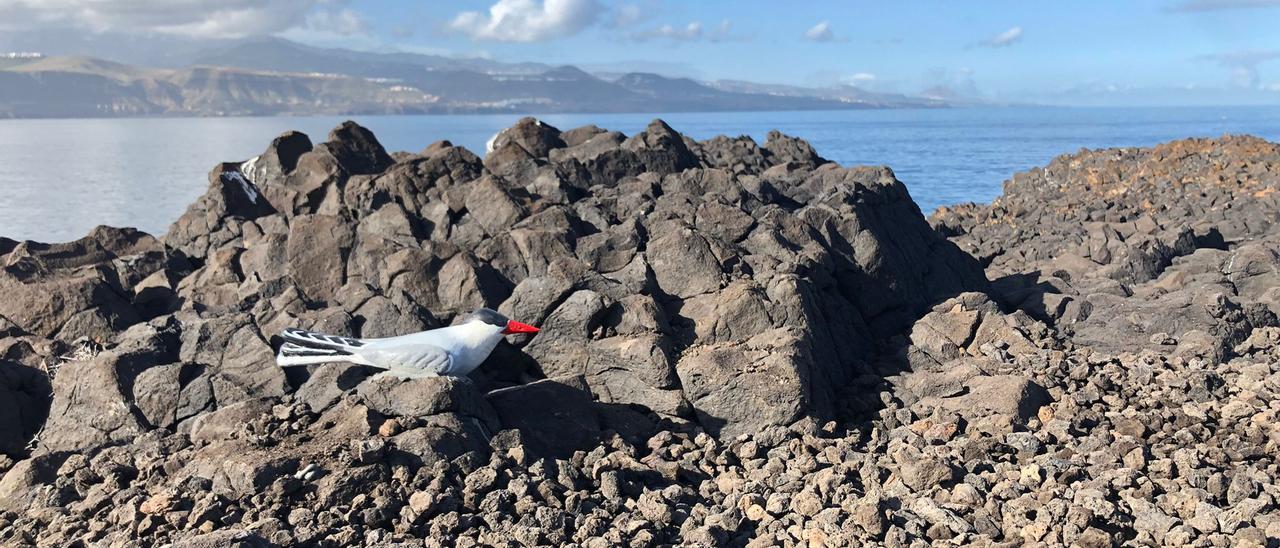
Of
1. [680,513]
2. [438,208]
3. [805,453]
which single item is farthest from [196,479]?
[438,208]

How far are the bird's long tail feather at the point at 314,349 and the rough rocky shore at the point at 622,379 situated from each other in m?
0.25

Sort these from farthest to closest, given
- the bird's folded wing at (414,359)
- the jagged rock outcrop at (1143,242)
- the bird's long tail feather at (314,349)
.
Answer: the jagged rock outcrop at (1143,242) → the bird's long tail feather at (314,349) → the bird's folded wing at (414,359)

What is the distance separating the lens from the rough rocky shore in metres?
10.2

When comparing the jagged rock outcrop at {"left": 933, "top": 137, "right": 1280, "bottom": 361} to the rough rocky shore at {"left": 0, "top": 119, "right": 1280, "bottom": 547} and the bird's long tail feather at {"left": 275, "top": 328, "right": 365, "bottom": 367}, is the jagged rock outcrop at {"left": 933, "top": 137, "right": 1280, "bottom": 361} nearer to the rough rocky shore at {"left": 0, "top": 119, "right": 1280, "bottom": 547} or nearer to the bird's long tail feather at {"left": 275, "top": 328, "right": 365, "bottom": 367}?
the rough rocky shore at {"left": 0, "top": 119, "right": 1280, "bottom": 547}

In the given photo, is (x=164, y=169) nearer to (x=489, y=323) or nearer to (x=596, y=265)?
(x=596, y=265)

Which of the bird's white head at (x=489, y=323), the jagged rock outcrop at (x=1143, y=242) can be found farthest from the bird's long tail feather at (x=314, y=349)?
the jagged rock outcrop at (x=1143, y=242)

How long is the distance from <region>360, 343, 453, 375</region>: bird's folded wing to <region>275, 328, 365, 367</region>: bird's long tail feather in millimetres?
247

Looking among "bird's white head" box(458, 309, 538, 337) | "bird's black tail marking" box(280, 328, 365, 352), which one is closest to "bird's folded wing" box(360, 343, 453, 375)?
"bird's black tail marking" box(280, 328, 365, 352)

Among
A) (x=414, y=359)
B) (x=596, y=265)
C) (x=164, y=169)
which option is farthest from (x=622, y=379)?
(x=164, y=169)

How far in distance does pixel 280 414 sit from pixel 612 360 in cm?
404

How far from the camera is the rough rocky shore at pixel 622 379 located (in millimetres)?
10250

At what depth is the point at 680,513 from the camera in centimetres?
1061

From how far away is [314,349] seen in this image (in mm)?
12367

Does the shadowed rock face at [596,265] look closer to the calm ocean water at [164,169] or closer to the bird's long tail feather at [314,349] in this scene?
the bird's long tail feather at [314,349]
